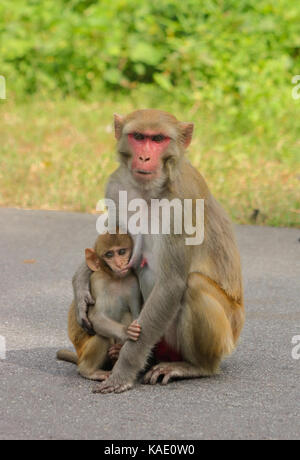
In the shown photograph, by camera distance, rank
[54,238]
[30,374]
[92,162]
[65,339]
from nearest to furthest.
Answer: [30,374] < [65,339] < [54,238] < [92,162]

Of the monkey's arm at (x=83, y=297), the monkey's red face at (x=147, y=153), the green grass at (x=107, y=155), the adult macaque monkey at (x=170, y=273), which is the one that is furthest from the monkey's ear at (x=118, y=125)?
the green grass at (x=107, y=155)

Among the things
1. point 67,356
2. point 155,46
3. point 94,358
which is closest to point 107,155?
point 155,46

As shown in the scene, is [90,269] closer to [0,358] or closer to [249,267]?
[0,358]

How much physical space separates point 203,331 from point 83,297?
24.0 inches

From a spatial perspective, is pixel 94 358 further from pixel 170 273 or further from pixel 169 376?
pixel 170 273

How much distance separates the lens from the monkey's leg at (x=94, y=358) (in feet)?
15.0

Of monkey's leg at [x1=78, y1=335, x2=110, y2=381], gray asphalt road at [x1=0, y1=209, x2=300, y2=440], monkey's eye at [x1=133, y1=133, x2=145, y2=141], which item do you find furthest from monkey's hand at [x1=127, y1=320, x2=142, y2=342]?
monkey's eye at [x1=133, y1=133, x2=145, y2=141]

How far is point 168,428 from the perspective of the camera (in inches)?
155

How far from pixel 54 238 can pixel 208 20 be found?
5.02 m

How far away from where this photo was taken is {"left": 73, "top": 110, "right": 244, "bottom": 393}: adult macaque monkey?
4.40m

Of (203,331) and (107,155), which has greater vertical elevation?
Result: (107,155)

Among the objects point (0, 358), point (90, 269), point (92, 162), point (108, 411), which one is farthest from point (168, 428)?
point (92, 162)

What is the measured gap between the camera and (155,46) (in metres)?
12.7

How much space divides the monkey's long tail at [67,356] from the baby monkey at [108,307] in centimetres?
24
